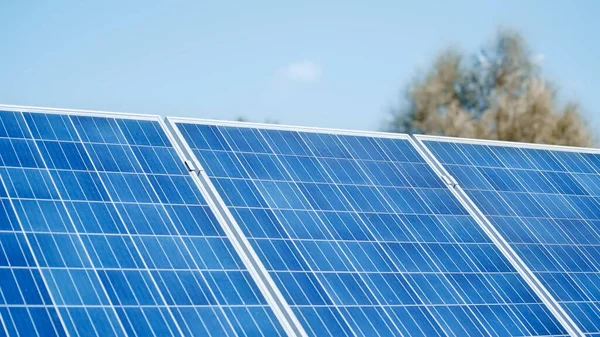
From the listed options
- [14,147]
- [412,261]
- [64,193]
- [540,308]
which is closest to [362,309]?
[412,261]

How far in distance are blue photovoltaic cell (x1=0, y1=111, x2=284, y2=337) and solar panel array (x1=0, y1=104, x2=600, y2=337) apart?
31mm

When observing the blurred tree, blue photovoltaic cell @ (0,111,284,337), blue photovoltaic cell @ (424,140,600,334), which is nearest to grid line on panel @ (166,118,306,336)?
blue photovoltaic cell @ (0,111,284,337)

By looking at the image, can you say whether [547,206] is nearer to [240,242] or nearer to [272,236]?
[272,236]

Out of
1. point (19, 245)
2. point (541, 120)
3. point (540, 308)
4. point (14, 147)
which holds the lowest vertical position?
point (540, 308)

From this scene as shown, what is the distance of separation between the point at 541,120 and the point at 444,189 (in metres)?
38.6

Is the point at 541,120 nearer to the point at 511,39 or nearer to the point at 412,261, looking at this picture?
the point at 511,39

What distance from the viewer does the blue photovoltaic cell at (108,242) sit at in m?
15.8

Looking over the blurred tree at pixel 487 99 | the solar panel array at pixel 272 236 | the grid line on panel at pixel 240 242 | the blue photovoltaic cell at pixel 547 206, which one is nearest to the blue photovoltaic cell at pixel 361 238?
the solar panel array at pixel 272 236

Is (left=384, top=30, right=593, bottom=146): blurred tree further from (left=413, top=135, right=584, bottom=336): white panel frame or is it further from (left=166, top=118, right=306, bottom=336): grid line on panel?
(left=166, top=118, right=306, bottom=336): grid line on panel

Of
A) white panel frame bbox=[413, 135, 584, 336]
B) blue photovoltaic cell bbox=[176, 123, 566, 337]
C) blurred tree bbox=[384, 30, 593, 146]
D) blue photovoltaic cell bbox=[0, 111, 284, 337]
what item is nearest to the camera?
blue photovoltaic cell bbox=[0, 111, 284, 337]

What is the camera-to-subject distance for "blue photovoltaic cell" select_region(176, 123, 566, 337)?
18.4 meters

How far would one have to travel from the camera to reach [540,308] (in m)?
20.2

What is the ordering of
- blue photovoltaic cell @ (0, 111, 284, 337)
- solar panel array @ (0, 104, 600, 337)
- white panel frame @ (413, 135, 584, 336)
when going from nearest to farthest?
1. blue photovoltaic cell @ (0, 111, 284, 337)
2. solar panel array @ (0, 104, 600, 337)
3. white panel frame @ (413, 135, 584, 336)

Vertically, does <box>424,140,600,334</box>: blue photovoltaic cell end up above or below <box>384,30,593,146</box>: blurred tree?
below
